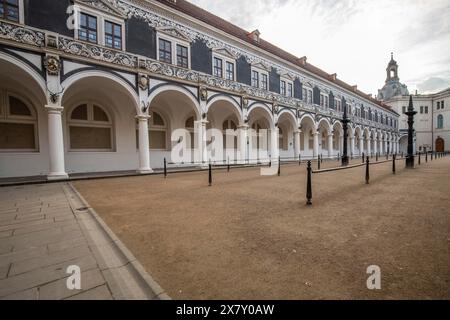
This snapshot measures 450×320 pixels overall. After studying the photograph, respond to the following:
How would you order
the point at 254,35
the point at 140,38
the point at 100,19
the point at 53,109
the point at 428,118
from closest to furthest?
the point at 53,109 < the point at 100,19 < the point at 140,38 < the point at 254,35 < the point at 428,118

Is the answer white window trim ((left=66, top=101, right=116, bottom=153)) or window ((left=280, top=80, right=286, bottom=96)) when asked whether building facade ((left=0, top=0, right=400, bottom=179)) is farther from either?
window ((left=280, top=80, right=286, bottom=96))

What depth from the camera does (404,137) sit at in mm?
56531

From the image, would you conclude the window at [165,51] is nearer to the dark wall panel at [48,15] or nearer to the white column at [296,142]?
the dark wall panel at [48,15]

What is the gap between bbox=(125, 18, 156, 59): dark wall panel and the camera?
Result: 1309cm

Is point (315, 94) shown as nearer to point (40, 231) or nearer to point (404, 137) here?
point (40, 231)

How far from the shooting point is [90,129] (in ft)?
47.0

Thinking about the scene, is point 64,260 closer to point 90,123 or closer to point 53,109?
point 53,109

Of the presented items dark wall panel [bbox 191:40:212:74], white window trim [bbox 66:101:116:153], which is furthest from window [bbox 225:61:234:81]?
white window trim [bbox 66:101:116:153]

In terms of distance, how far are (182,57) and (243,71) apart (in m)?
6.32

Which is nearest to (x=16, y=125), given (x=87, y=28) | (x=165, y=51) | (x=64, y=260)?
(x=87, y=28)

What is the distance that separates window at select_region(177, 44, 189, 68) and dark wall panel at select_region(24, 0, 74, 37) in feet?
20.8

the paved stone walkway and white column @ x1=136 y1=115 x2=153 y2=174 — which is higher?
white column @ x1=136 y1=115 x2=153 y2=174

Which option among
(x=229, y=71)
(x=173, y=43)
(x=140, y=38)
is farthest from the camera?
(x=229, y=71)

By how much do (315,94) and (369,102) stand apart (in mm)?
20308
